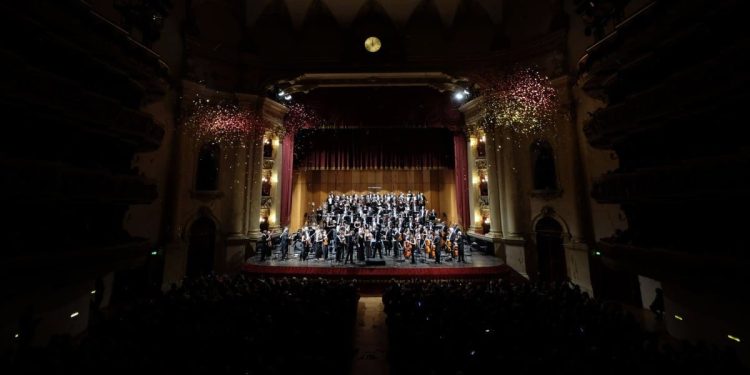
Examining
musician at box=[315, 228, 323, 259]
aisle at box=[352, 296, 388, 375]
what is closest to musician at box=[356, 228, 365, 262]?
musician at box=[315, 228, 323, 259]

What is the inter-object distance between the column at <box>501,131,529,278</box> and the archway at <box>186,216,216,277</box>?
532 inches

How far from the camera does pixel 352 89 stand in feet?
53.9

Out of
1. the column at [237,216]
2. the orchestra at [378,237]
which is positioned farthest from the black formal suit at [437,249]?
the column at [237,216]

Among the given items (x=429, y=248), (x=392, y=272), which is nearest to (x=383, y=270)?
(x=392, y=272)

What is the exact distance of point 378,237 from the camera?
11688 mm

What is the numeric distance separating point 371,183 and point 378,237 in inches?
337

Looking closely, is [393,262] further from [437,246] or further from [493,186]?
[493,186]

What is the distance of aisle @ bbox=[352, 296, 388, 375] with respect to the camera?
5.55m

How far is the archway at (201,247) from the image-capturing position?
491 inches

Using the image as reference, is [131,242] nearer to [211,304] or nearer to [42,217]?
[42,217]

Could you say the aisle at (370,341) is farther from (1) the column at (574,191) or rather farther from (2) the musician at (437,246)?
(1) the column at (574,191)

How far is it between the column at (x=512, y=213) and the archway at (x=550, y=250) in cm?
64

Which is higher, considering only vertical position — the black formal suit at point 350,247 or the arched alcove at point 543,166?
the arched alcove at point 543,166

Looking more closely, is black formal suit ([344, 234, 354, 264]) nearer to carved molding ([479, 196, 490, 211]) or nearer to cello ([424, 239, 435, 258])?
cello ([424, 239, 435, 258])
